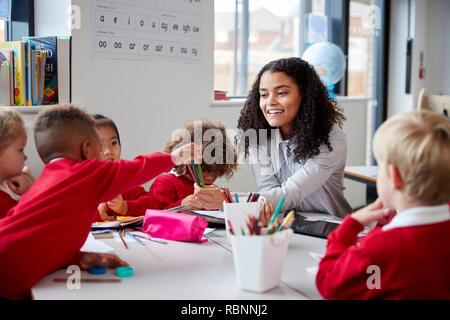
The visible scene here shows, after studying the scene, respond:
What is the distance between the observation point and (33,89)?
2.45m

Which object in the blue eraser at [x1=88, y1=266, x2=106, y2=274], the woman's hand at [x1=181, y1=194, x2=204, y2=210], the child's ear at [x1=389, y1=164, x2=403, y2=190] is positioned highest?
Result: the child's ear at [x1=389, y1=164, x2=403, y2=190]

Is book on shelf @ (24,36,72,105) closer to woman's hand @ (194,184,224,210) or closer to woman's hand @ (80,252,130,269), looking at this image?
woman's hand @ (194,184,224,210)

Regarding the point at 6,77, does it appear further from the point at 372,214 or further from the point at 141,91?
the point at 372,214

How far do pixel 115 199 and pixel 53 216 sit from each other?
2.59ft

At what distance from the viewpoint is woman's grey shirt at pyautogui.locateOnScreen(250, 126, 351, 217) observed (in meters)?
2.05

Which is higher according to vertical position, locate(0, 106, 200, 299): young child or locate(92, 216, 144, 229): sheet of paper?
locate(0, 106, 200, 299): young child

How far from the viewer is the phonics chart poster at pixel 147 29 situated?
107 inches

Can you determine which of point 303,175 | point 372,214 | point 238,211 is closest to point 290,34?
point 303,175

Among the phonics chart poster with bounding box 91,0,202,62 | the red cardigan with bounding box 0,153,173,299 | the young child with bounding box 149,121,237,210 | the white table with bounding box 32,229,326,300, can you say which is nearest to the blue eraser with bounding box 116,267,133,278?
the white table with bounding box 32,229,326,300

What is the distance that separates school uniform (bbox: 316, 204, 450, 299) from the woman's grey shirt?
2.91 feet

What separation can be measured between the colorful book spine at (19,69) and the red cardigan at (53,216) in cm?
129

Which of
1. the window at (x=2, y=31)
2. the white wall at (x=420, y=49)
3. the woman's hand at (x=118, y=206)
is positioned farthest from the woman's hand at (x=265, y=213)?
the white wall at (x=420, y=49)

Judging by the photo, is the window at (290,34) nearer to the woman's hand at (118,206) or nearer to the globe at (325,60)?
the globe at (325,60)
